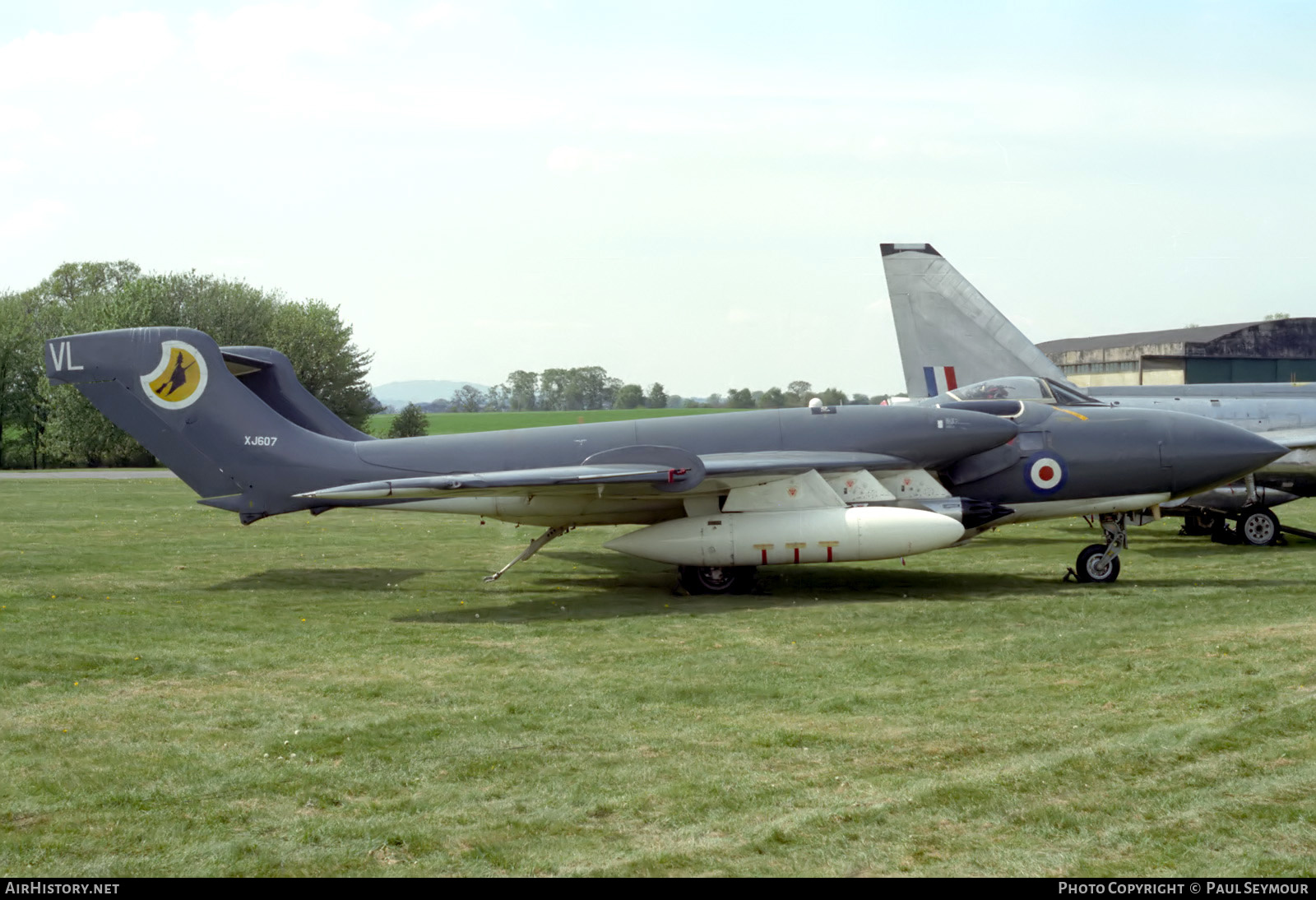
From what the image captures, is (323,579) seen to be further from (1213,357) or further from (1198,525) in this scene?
(1213,357)

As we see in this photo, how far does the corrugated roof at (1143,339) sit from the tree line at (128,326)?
3693 centimetres

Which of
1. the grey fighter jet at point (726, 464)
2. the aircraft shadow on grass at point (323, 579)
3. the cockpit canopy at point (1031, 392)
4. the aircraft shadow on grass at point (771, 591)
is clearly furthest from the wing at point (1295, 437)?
the aircraft shadow on grass at point (323, 579)

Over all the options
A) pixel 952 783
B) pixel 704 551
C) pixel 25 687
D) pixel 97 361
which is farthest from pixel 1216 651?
pixel 97 361

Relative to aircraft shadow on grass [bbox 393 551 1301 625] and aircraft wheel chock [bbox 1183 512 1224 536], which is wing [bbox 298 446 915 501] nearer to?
A: aircraft shadow on grass [bbox 393 551 1301 625]

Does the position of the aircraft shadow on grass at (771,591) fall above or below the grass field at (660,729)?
below

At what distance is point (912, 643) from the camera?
996 cm

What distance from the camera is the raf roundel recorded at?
14.1 metres

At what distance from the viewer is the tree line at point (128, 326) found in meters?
54.6

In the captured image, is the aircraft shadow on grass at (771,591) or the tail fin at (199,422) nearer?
the aircraft shadow on grass at (771,591)

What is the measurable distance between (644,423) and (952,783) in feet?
29.6

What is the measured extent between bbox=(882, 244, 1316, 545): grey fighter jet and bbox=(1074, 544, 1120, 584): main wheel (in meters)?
3.15

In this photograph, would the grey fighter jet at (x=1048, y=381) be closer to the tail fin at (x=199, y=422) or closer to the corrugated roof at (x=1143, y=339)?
the tail fin at (x=199, y=422)

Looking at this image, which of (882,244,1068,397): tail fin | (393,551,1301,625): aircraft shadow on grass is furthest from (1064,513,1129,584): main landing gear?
(882,244,1068,397): tail fin

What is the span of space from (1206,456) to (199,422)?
43.3ft
